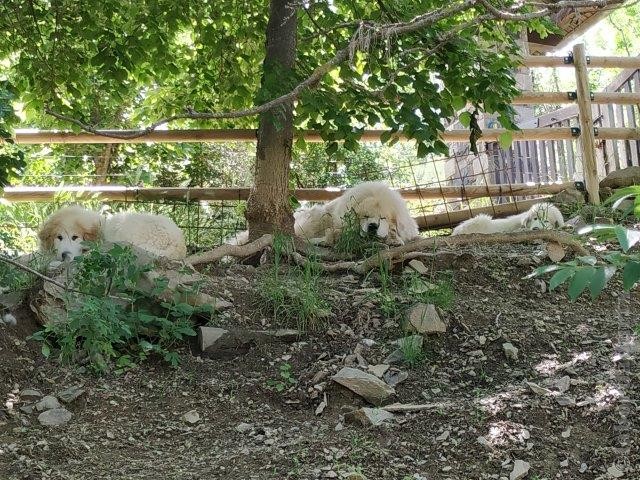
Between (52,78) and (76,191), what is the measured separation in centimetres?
142

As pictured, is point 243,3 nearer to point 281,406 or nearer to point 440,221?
point 440,221

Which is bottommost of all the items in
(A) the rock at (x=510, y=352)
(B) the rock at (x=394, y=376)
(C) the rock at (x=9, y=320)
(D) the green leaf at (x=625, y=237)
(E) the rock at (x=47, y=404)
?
(B) the rock at (x=394, y=376)

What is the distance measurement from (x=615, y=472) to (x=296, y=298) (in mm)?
2199

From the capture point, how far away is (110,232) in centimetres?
638

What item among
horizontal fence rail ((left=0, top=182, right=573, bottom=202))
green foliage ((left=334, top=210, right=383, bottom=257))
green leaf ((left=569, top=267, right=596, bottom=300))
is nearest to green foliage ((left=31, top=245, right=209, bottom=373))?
green foliage ((left=334, top=210, right=383, bottom=257))

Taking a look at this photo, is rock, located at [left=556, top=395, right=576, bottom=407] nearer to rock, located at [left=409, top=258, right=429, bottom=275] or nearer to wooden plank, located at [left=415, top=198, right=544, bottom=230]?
rock, located at [left=409, top=258, right=429, bottom=275]

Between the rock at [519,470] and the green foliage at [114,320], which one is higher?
the green foliage at [114,320]

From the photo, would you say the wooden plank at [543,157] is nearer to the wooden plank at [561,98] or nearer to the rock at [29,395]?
the wooden plank at [561,98]

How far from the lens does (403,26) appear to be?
11.1ft

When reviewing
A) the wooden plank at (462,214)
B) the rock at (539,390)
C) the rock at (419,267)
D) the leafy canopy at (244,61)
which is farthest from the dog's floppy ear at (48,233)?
the rock at (539,390)

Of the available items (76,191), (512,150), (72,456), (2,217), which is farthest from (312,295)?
(512,150)

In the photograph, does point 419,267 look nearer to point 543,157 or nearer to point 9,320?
point 9,320

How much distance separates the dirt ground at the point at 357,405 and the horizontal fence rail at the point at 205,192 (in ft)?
8.66

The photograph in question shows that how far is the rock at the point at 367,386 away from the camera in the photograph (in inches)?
152
